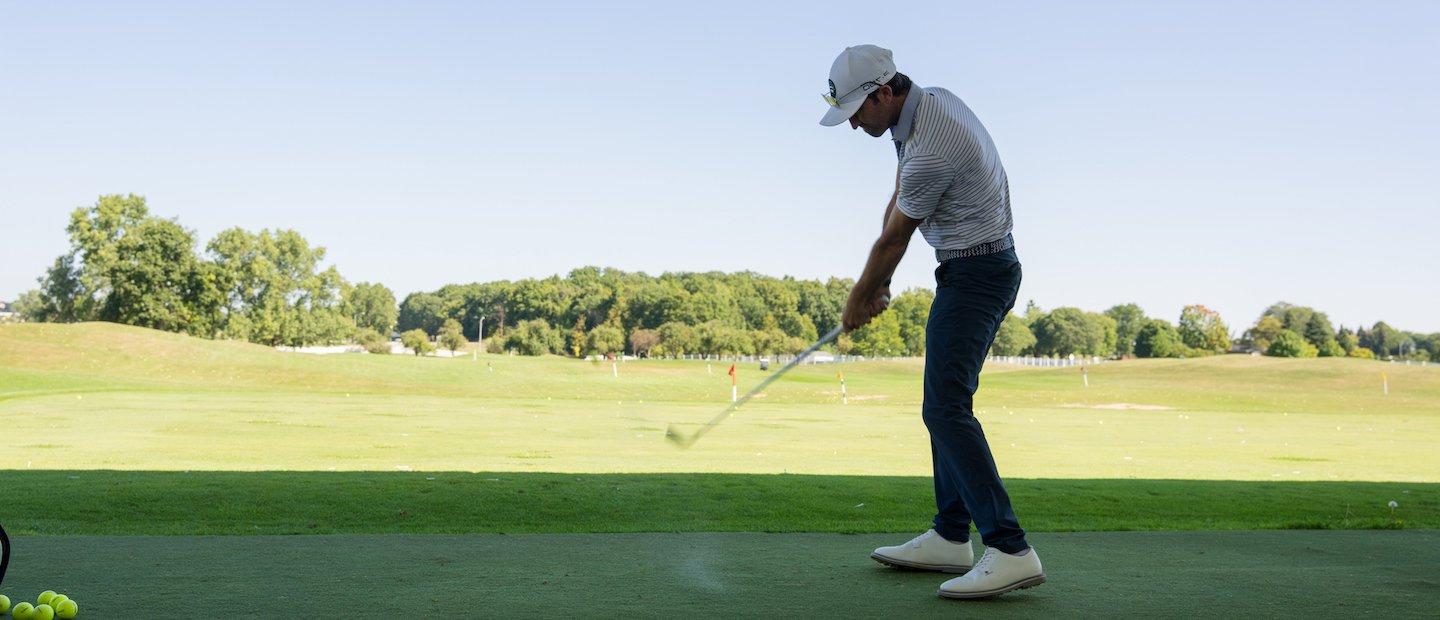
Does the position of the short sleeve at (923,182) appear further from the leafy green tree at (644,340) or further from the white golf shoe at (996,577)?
the leafy green tree at (644,340)

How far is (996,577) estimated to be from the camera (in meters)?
3.87

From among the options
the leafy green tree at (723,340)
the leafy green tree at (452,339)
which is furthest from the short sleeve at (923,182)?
the leafy green tree at (452,339)

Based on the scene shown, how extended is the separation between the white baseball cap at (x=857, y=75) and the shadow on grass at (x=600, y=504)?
7.62ft

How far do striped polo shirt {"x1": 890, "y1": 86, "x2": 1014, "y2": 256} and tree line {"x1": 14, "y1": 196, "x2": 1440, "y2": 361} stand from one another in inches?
1590

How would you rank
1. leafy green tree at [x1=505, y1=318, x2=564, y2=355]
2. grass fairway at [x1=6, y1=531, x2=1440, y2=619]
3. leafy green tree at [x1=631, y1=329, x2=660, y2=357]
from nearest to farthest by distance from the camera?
grass fairway at [x1=6, y1=531, x2=1440, y2=619] < leafy green tree at [x1=631, y1=329, x2=660, y2=357] < leafy green tree at [x1=505, y1=318, x2=564, y2=355]

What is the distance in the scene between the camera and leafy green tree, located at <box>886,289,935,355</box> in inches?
4218

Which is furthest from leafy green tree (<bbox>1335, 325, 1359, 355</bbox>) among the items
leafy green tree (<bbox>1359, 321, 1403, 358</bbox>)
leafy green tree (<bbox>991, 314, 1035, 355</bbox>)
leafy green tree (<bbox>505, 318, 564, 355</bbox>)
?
leafy green tree (<bbox>505, 318, 564, 355</bbox>)

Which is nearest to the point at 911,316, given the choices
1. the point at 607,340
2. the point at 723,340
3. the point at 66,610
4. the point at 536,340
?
the point at 723,340

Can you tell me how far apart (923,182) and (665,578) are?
161 cm

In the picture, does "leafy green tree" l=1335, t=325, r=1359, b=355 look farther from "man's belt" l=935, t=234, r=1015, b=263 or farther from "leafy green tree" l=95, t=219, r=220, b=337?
"man's belt" l=935, t=234, r=1015, b=263

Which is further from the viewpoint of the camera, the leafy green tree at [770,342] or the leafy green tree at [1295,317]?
the leafy green tree at [1295,317]

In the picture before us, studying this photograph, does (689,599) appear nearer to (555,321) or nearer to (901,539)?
(901,539)

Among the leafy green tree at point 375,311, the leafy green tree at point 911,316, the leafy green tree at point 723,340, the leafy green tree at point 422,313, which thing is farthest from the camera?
the leafy green tree at point 422,313

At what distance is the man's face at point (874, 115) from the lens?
4070mm
